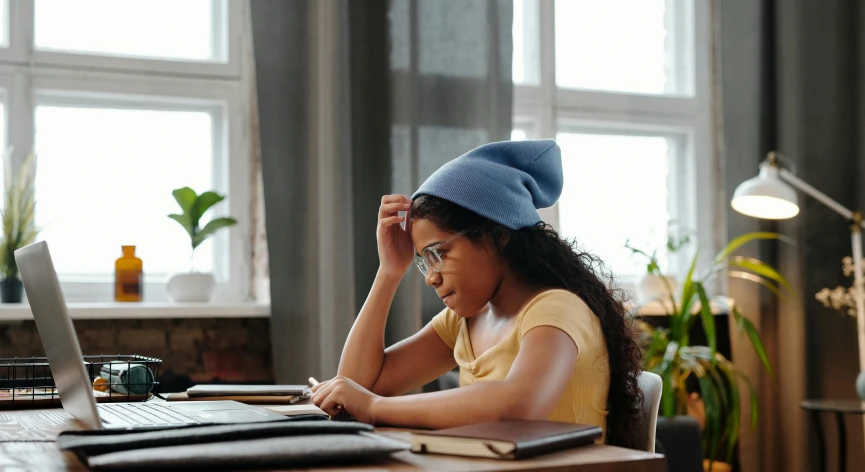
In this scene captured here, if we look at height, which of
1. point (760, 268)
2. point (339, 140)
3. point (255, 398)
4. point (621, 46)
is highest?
point (621, 46)

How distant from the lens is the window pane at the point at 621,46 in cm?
383

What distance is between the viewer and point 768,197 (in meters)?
3.16

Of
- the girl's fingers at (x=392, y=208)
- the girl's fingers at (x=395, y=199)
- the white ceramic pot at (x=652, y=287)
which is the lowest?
the white ceramic pot at (x=652, y=287)

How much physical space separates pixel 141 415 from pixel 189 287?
1769mm

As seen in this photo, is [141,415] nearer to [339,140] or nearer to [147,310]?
[147,310]

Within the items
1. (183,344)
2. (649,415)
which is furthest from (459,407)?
(183,344)

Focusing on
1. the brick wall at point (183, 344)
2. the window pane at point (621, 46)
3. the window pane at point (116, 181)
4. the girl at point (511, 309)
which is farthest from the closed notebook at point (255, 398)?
the window pane at point (621, 46)

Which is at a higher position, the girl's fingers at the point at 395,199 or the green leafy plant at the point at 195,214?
the green leafy plant at the point at 195,214

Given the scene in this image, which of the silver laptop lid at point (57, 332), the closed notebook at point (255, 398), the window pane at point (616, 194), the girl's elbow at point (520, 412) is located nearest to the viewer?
the silver laptop lid at point (57, 332)

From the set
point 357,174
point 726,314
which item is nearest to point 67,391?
point 357,174

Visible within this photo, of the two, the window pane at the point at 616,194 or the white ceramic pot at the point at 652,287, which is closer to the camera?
the white ceramic pot at the point at 652,287

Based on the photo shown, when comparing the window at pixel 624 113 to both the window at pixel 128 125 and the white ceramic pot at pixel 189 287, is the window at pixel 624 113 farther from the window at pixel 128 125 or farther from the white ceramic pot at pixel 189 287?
the white ceramic pot at pixel 189 287

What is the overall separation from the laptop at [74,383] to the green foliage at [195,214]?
1602mm

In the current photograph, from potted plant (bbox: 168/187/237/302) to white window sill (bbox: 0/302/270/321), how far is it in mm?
55
